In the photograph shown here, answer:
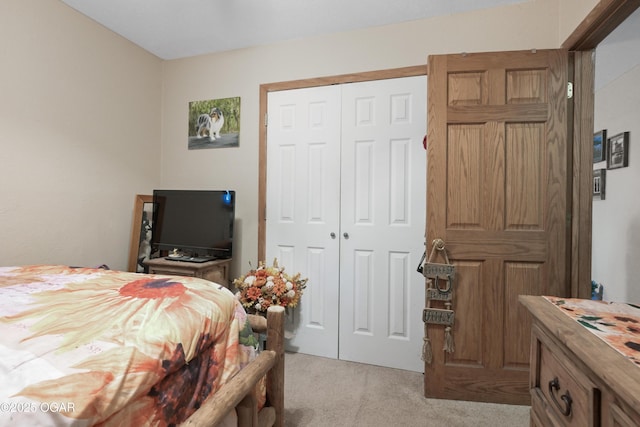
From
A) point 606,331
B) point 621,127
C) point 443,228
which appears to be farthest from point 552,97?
point 606,331

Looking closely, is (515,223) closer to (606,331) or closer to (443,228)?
(443,228)

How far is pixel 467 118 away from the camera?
1.92 meters

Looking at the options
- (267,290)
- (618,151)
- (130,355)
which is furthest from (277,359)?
(618,151)

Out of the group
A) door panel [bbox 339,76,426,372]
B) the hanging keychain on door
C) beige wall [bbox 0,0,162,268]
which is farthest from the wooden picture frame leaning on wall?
the hanging keychain on door

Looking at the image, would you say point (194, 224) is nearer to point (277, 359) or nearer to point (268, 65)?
point (268, 65)

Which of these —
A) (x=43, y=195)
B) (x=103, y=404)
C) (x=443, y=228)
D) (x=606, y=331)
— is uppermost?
(x=43, y=195)

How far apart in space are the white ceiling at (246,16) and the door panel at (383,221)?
47 centimetres

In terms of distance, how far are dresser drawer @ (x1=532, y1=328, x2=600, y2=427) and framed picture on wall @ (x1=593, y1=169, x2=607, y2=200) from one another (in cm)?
138

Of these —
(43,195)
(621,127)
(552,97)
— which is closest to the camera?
(621,127)

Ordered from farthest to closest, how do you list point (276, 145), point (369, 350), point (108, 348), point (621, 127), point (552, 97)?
1. point (276, 145)
2. point (369, 350)
3. point (552, 97)
4. point (621, 127)
5. point (108, 348)

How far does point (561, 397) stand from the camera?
0.83 m

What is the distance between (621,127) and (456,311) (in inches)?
53.8

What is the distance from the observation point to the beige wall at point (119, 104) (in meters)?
1.99

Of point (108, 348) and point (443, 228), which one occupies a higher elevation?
point (443, 228)
